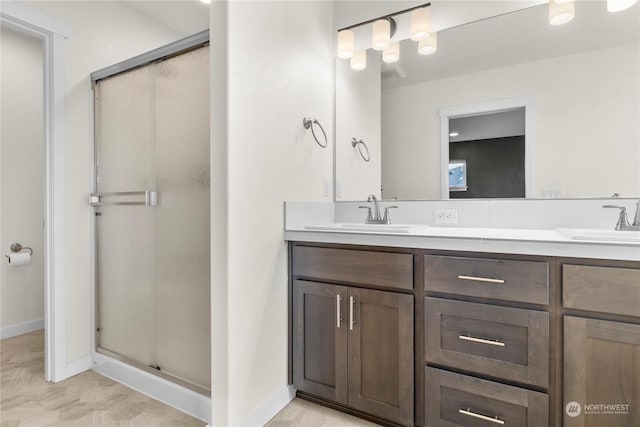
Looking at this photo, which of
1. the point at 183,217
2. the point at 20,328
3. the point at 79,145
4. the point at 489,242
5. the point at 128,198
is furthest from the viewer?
the point at 20,328

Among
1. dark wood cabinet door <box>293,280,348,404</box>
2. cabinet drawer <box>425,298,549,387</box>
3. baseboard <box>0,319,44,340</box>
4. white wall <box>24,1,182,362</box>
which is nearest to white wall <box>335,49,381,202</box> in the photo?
dark wood cabinet door <box>293,280,348,404</box>

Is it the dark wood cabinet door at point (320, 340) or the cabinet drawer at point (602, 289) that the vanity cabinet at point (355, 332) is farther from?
the cabinet drawer at point (602, 289)

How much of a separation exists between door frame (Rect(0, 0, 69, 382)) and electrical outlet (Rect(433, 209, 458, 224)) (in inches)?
86.5

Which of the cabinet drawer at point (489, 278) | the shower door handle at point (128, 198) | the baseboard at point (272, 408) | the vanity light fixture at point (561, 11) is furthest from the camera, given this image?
the shower door handle at point (128, 198)

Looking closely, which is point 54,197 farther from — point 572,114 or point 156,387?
point 572,114

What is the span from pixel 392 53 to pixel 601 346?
5.82 ft

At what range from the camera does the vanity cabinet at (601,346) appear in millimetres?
1074

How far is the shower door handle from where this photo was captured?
1854 millimetres

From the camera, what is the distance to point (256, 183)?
4.99 ft

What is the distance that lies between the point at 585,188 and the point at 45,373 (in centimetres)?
314

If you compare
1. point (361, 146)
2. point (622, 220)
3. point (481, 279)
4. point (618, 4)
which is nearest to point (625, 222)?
point (622, 220)

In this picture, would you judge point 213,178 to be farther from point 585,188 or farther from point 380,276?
point 585,188

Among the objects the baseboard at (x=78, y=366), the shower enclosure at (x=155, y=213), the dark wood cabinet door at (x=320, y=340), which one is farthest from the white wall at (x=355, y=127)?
the baseboard at (x=78, y=366)

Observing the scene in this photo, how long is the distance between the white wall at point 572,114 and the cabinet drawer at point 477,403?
975 mm
